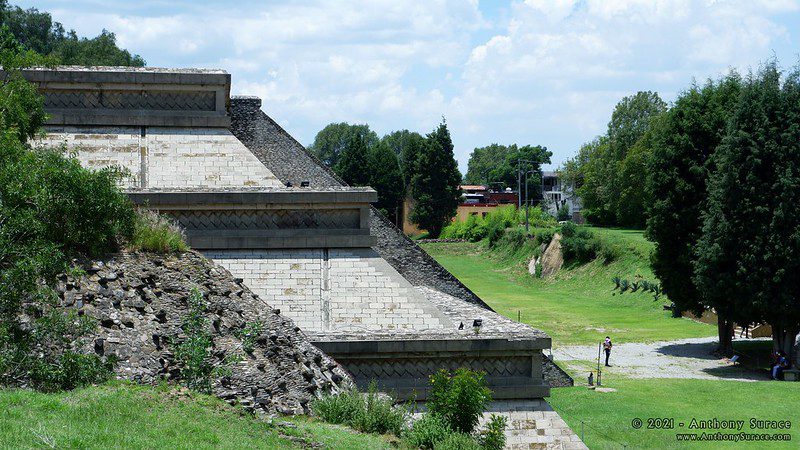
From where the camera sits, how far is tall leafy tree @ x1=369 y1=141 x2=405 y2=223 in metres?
108

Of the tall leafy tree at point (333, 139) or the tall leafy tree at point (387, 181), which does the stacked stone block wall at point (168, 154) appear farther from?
the tall leafy tree at point (333, 139)

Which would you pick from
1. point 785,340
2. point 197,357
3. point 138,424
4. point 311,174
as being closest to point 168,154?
point 311,174

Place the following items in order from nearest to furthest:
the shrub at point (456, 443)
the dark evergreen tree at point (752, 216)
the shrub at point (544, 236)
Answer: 1. the shrub at point (456, 443)
2. the dark evergreen tree at point (752, 216)
3. the shrub at point (544, 236)

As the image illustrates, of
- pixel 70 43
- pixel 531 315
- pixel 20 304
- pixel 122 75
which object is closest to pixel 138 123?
pixel 122 75

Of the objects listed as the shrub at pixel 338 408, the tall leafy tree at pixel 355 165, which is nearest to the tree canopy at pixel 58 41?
the tall leafy tree at pixel 355 165

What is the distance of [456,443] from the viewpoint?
12648 mm

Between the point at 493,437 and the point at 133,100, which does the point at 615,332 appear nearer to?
the point at 133,100

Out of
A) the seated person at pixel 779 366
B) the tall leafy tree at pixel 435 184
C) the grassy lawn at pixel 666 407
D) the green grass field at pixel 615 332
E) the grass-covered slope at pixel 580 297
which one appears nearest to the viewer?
the grassy lawn at pixel 666 407

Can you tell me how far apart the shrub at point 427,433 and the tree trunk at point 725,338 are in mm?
30906

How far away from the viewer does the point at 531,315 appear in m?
53.8

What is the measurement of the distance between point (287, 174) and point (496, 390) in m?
12.0

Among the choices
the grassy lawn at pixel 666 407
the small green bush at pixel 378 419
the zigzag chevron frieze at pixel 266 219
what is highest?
the zigzag chevron frieze at pixel 266 219

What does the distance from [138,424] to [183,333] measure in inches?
135

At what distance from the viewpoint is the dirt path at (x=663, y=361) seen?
37.0m
